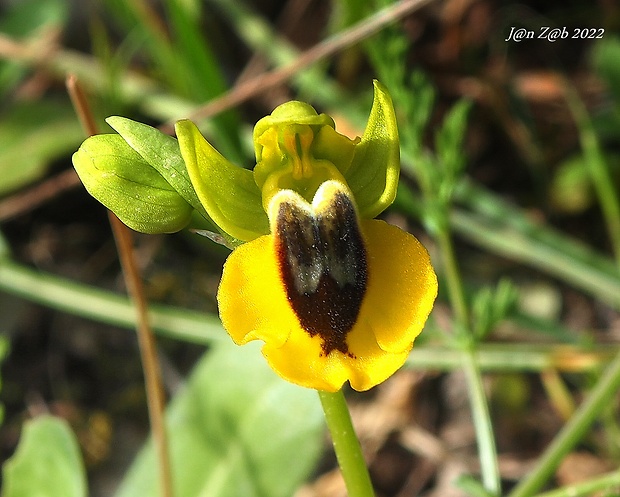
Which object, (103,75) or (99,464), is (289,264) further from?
(103,75)

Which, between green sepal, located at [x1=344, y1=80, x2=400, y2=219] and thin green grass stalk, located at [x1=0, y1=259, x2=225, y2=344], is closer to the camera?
green sepal, located at [x1=344, y1=80, x2=400, y2=219]

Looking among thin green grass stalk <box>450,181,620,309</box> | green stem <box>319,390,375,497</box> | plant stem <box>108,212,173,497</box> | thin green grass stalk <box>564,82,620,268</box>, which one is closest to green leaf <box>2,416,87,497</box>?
plant stem <box>108,212,173,497</box>

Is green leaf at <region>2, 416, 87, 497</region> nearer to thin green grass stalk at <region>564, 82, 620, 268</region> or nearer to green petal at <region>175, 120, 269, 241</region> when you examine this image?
green petal at <region>175, 120, 269, 241</region>

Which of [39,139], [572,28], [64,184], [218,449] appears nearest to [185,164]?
[218,449]

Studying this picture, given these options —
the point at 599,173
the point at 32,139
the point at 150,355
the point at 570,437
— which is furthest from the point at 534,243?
→ the point at 32,139

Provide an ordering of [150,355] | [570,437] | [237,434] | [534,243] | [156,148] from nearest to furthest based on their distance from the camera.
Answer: [156,148] < [570,437] < [150,355] < [237,434] < [534,243]

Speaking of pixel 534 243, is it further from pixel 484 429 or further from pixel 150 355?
pixel 150 355
